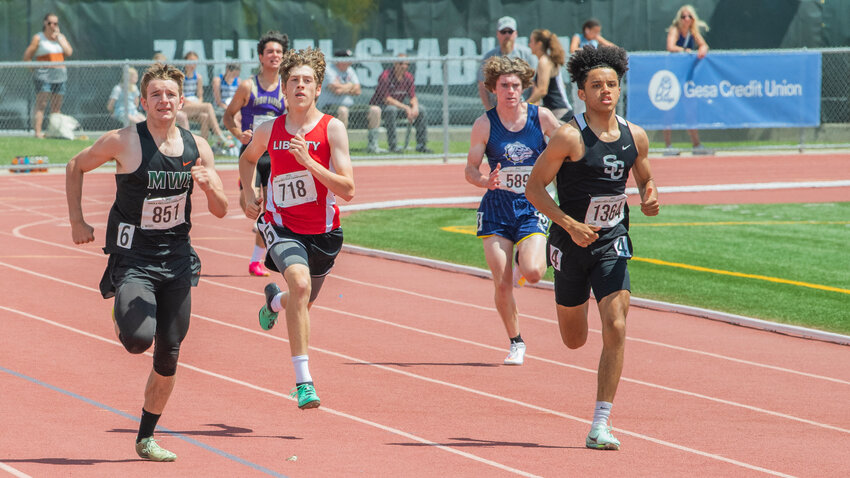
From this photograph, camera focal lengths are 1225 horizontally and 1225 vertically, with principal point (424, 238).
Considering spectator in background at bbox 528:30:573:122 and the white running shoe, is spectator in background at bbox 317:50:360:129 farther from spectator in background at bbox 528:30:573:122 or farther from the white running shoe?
the white running shoe

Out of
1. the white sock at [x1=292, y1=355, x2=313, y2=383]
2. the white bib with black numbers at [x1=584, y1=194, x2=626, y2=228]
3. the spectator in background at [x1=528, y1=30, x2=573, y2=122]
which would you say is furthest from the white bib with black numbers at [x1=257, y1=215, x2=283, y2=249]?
the spectator in background at [x1=528, y1=30, x2=573, y2=122]

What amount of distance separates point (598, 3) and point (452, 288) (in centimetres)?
1499

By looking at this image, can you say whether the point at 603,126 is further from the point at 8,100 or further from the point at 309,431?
the point at 8,100

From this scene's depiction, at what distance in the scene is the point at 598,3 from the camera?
83.6 feet

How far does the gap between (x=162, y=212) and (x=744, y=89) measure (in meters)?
19.0

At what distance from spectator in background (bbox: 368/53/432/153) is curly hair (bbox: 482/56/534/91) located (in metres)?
Result: 14.4

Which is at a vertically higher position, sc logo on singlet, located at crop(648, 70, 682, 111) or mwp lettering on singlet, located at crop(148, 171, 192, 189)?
sc logo on singlet, located at crop(648, 70, 682, 111)

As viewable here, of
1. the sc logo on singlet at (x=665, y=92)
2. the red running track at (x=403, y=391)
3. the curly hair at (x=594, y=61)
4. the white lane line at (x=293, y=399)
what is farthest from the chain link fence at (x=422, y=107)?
the curly hair at (x=594, y=61)

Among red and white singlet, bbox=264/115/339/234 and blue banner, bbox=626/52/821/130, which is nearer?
red and white singlet, bbox=264/115/339/234

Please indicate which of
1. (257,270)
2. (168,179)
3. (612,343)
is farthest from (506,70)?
(257,270)

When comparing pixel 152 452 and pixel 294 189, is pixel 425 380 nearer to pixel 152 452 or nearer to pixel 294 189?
pixel 294 189

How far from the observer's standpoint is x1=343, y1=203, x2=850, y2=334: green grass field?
11203 millimetres

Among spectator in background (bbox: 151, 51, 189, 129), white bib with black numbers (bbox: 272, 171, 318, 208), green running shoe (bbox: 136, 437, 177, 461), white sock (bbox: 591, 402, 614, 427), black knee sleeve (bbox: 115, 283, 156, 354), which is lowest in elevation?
green running shoe (bbox: 136, 437, 177, 461)

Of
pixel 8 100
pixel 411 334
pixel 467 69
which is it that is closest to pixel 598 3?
pixel 467 69
